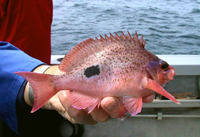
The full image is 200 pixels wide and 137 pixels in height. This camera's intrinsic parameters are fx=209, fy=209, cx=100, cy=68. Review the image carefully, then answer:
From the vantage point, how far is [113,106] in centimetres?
136

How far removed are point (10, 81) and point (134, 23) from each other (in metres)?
8.26

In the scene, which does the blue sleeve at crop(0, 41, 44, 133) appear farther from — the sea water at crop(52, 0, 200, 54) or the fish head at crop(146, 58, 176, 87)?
the sea water at crop(52, 0, 200, 54)

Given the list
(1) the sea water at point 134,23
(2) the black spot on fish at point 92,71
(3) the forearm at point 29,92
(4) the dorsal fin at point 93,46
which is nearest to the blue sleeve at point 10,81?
(3) the forearm at point 29,92

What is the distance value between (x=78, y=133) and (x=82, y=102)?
1.77 metres

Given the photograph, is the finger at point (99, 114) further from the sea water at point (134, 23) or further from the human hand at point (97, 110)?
the sea water at point (134, 23)

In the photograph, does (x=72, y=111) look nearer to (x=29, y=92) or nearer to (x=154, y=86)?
(x=29, y=92)

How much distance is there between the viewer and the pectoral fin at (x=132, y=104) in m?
1.38

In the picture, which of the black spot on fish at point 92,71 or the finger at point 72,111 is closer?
the black spot on fish at point 92,71

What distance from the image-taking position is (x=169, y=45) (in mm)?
7012

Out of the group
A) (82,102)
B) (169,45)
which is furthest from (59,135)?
(169,45)

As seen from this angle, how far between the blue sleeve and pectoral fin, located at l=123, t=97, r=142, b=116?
2.88 feet

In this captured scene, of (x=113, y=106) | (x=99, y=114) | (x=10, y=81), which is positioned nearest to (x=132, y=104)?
(x=113, y=106)

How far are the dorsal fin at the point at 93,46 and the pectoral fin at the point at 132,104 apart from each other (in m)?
0.37

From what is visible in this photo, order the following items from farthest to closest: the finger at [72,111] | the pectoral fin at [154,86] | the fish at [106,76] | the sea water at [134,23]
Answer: the sea water at [134,23], the finger at [72,111], the fish at [106,76], the pectoral fin at [154,86]
